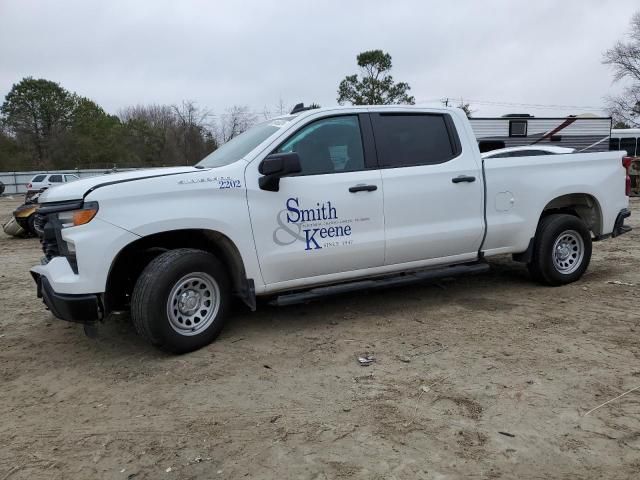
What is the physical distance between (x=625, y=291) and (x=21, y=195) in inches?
1632

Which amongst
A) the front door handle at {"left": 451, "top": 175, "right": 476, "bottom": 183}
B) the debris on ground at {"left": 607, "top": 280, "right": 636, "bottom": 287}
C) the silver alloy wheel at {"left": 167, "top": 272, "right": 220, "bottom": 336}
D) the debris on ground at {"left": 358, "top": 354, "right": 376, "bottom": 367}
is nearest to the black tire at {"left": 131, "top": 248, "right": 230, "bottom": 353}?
the silver alloy wheel at {"left": 167, "top": 272, "right": 220, "bottom": 336}

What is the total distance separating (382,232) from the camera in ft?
16.4

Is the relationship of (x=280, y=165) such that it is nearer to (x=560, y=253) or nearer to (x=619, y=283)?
(x=560, y=253)

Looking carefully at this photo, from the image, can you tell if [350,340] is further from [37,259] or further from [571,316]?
[37,259]

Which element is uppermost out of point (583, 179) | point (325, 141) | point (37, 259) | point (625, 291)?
point (325, 141)

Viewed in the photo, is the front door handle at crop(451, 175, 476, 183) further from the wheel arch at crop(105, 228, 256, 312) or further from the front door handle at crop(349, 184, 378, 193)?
the wheel arch at crop(105, 228, 256, 312)

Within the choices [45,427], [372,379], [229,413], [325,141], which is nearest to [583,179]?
[325,141]

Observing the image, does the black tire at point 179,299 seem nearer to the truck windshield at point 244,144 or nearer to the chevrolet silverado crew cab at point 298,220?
the chevrolet silverado crew cab at point 298,220

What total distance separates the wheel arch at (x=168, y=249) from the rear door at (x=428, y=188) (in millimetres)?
1397

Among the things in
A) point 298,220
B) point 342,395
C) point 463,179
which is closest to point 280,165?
point 298,220

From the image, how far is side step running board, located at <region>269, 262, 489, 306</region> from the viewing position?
4691mm

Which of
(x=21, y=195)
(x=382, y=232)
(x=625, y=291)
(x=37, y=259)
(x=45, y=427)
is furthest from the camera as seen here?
(x=21, y=195)

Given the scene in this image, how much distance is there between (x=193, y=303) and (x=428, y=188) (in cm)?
243

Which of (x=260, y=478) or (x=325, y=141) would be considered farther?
(x=325, y=141)
